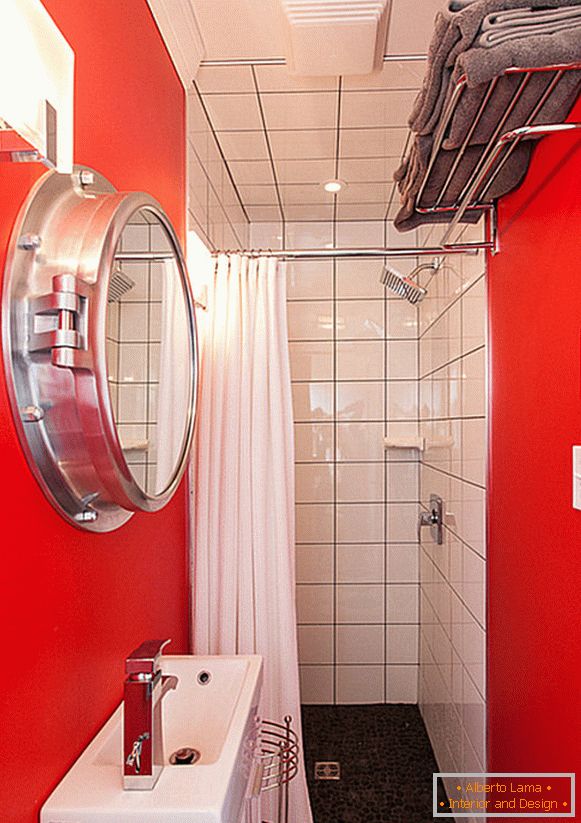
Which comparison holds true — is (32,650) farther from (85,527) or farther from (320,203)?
(320,203)

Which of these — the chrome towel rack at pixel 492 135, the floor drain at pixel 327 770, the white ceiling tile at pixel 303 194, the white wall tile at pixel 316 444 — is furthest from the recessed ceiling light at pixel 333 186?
the floor drain at pixel 327 770

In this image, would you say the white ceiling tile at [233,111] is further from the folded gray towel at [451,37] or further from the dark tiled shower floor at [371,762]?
the dark tiled shower floor at [371,762]

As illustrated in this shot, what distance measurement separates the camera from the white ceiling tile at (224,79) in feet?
6.88

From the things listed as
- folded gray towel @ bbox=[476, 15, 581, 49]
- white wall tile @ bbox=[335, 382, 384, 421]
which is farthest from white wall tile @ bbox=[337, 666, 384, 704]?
folded gray towel @ bbox=[476, 15, 581, 49]

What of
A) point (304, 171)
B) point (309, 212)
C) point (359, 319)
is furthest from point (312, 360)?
point (304, 171)

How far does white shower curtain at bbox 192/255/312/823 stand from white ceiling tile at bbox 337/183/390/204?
1129 mm

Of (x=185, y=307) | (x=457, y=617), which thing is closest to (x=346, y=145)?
(x=185, y=307)

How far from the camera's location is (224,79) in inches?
84.8

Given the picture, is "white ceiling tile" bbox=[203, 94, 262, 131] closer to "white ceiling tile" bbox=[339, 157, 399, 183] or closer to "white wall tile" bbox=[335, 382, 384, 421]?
"white ceiling tile" bbox=[339, 157, 399, 183]

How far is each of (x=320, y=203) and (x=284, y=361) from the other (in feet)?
4.76

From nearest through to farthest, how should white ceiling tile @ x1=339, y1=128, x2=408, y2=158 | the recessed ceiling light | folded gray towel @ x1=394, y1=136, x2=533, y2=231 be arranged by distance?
folded gray towel @ x1=394, y1=136, x2=533, y2=231
white ceiling tile @ x1=339, y1=128, x2=408, y2=158
the recessed ceiling light

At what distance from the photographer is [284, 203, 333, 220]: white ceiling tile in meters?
3.42

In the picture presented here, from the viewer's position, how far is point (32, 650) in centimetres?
104

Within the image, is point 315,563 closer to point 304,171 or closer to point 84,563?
point 304,171
